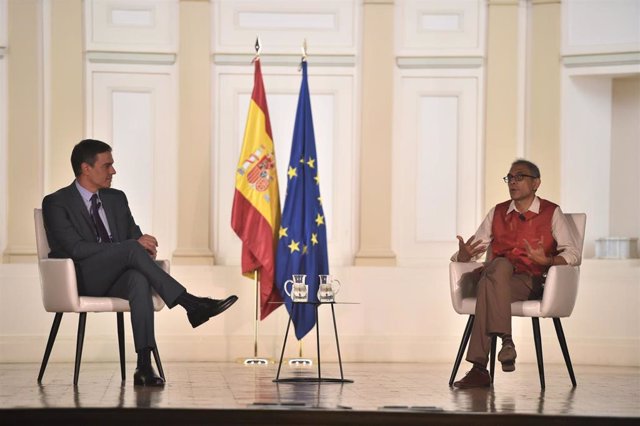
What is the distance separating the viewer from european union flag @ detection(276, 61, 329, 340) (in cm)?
649

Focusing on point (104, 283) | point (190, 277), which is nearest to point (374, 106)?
point (190, 277)

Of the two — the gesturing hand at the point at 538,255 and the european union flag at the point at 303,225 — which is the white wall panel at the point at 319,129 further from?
the gesturing hand at the point at 538,255

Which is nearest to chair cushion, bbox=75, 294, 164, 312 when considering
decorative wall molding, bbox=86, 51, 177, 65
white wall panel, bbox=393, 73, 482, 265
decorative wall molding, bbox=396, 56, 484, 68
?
decorative wall molding, bbox=86, 51, 177, 65

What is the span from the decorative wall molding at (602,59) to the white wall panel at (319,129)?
1456 mm

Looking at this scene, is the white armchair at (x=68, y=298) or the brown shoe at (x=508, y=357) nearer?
the brown shoe at (x=508, y=357)

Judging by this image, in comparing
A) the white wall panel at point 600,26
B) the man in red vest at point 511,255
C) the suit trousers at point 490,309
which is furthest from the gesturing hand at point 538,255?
the white wall panel at point 600,26

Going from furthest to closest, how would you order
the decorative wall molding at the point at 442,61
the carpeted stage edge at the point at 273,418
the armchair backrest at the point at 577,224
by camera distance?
the decorative wall molding at the point at 442,61
the armchair backrest at the point at 577,224
the carpeted stage edge at the point at 273,418

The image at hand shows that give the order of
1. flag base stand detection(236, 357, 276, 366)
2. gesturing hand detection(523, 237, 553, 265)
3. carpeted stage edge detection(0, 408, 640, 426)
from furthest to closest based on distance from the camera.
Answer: flag base stand detection(236, 357, 276, 366)
gesturing hand detection(523, 237, 553, 265)
carpeted stage edge detection(0, 408, 640, 426)

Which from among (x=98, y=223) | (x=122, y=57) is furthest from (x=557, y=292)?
(x=122, y=57)

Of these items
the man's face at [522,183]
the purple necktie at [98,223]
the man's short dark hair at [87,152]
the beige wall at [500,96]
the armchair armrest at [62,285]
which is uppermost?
the beige wall at [500,96]

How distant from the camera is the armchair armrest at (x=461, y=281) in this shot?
17.6 ft

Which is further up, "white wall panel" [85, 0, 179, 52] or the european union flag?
"white wall panel" [85, 0, 179, 52]

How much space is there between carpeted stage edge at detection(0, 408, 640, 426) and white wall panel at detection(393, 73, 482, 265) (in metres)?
3.40

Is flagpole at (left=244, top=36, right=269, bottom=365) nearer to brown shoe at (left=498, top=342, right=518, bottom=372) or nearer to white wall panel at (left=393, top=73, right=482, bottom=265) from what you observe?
white wall panel at (left=393, top=73, right=482, bottom=265)
